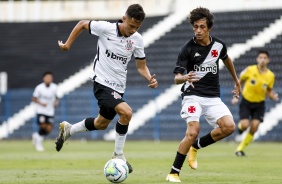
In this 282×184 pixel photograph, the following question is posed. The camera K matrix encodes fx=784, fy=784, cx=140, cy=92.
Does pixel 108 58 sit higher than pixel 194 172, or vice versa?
pixel 108 58

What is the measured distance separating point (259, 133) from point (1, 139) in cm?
1111

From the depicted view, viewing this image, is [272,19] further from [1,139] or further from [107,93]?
[107,93]

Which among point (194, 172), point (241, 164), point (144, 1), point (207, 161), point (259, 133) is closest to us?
point (194, 172)

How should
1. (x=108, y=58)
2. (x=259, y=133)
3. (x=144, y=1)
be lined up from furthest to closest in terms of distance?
(x=144, y=1)
(x=259, y=133)
(x=108, y=58)

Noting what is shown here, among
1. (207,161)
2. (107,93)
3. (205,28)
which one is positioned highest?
(205,28)

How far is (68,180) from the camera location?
1122 cm

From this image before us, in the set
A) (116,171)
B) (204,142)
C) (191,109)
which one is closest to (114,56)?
(191,109)

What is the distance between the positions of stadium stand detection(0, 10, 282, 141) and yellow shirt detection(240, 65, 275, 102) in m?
9.06

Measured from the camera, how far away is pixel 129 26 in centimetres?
1165

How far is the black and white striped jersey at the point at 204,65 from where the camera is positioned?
11.3 meters

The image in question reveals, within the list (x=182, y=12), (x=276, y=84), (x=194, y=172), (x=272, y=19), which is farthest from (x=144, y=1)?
(x=194, y=172)

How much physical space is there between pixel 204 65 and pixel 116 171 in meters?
2.13

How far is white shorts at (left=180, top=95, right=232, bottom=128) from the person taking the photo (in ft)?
36.7

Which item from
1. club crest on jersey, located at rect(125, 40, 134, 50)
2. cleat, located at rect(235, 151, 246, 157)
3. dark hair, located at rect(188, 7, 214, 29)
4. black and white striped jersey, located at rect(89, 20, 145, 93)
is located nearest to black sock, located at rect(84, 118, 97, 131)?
black and white striped jersey, located at rect(89, 20, 145, 93)
